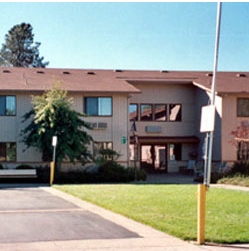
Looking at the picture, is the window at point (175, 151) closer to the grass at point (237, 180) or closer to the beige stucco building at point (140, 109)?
the beige stucco building at point (140, 109)

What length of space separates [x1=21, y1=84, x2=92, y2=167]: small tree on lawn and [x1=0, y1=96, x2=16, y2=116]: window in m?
1.90

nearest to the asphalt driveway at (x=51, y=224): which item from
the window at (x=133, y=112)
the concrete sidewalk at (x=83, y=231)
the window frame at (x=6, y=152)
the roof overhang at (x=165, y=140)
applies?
the concrete sidewalk at (x=83, y=231)

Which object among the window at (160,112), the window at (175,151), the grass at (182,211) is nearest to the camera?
the grass at (182,211)

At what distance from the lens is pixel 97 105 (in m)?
34.2

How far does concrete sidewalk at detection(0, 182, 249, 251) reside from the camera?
9898 millimetres

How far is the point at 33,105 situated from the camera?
3294 cm

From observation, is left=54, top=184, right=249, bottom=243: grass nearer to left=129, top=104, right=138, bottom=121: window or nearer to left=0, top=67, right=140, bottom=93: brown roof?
left=0, top=67, right=140, bottom=93: brown roof

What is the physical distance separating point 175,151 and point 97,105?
734cm

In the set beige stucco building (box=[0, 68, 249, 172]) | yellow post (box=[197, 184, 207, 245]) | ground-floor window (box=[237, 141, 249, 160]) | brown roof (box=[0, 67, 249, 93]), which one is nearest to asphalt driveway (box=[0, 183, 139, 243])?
yellow post (box=[197, 184, 207, 245])

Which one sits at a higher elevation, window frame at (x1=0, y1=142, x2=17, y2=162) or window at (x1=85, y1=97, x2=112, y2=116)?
window at (x1=85, y1=97, x2=112, y2=116)

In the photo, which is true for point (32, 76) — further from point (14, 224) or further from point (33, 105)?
point (14, 224)

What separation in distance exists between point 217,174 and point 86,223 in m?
18.5

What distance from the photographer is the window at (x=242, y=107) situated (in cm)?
3525

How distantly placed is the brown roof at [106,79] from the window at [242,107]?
727 mm
